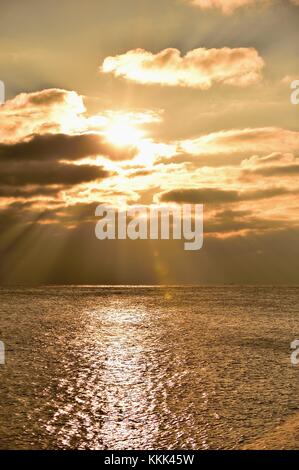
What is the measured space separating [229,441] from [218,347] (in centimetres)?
1505

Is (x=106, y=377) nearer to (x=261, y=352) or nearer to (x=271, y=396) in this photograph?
(x=271, y=396)

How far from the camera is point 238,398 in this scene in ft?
55.5

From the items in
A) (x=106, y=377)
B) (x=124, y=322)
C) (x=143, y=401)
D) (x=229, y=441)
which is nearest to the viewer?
(x=229, y=441)

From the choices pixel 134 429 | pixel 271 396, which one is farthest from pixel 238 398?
pixel 134 429

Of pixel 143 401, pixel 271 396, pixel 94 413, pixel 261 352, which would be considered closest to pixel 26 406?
pixel 94 413

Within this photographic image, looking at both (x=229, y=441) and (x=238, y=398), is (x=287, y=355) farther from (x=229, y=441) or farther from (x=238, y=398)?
(x=229, y=441)
